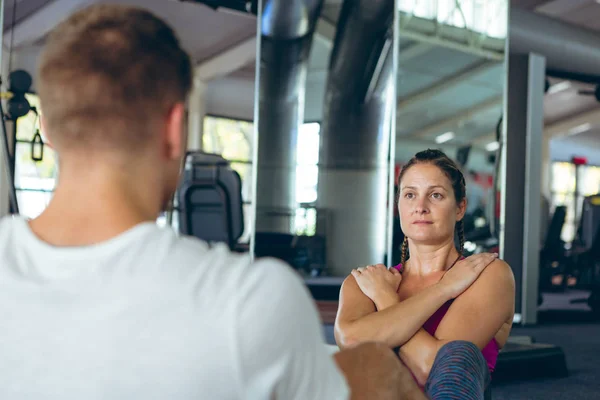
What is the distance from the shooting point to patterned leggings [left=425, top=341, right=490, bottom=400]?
49.9 inches

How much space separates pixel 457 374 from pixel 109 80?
0.97 metres

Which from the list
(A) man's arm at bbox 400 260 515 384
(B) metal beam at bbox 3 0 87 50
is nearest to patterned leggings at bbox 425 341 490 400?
(A) man's arm at bbox 400 260 515 384

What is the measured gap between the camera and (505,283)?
1633 mm

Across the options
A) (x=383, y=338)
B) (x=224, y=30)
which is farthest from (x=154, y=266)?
(x=224, y=30)

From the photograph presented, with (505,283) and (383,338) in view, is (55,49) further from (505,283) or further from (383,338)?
(505,283)

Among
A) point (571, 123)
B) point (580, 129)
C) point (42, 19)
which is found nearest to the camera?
point (42, 19)

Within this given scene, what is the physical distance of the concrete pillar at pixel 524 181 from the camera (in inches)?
213

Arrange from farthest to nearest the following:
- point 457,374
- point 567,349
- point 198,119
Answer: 1. point 198,119
2. point 567,349
3. point 457,374

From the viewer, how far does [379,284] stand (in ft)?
5.64

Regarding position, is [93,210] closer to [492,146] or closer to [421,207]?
[421,207]

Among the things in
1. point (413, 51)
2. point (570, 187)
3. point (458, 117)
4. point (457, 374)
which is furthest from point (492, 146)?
point (570, 187)

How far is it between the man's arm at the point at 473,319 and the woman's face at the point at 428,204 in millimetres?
175

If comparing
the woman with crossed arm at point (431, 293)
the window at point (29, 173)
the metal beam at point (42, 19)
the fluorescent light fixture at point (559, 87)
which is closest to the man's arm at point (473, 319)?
the woman with crossed arm at point (431, 293)

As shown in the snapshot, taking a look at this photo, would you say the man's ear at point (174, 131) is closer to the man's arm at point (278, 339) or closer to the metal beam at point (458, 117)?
the man's arm at point (278, 339)
